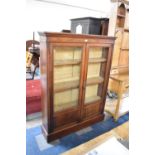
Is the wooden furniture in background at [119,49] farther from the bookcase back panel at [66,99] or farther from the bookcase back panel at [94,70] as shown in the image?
the bookcase back panel at [66,99]

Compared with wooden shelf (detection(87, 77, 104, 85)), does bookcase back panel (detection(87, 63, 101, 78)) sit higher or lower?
higher

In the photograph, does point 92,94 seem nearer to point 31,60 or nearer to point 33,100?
point 33,100

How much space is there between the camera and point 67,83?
214 cm

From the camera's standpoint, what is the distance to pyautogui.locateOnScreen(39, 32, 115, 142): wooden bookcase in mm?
1787

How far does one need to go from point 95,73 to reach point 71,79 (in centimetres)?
48

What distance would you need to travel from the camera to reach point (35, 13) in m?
5.36

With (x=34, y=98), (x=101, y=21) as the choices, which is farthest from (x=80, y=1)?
(x=34, y=98)

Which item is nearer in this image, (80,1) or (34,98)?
(34,98)

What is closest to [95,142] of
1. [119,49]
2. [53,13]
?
[119,49]

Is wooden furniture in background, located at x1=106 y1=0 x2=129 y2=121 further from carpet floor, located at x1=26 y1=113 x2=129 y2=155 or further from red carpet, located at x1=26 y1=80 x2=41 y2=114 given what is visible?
red carpet, located at x1=26 y1=80 x2=41 y2=114

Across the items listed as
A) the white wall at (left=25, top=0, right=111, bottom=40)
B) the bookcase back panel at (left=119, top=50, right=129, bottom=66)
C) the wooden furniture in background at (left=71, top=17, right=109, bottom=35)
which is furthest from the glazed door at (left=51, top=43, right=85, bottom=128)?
the white wall at (left=25, top=0, right=111, bottom=40)

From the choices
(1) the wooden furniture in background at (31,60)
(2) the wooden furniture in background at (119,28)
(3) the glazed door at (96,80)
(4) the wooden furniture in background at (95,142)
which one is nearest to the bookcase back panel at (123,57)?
(2) the wooden furniture in background at (119,28)
